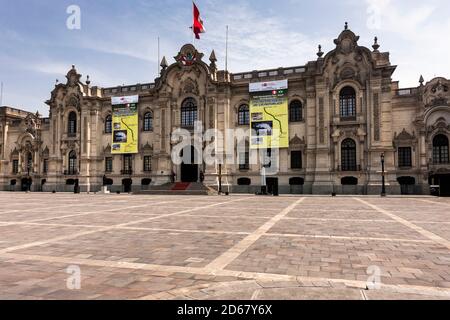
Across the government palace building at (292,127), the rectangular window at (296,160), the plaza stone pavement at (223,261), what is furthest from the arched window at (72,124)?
the plaza stone pavement at (223,261)

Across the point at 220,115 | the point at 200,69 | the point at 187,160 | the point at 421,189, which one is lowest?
the point at 421,189

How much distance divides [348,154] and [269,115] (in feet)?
31.5

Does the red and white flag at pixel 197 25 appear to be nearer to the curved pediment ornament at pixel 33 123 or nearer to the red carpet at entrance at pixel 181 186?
the red carpet at entrance at pixel 181 186

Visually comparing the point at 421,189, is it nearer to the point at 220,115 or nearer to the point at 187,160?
the point at 220,115

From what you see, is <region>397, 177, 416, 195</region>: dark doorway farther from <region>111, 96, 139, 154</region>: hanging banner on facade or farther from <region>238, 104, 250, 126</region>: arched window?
<region>111, 96, 139, 154</region>: hanging banner on facade

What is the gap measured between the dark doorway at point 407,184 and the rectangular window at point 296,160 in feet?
33.3

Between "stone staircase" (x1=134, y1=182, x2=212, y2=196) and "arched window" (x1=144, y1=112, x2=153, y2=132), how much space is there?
8501 millimetres

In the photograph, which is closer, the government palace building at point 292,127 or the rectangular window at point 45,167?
the government palace building at point 292,127

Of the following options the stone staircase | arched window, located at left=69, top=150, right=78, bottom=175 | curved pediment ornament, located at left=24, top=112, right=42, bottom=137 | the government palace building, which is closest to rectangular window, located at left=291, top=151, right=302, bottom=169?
the government palace building

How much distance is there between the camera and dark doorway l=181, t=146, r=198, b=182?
131 feet

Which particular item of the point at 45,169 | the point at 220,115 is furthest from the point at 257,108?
the point at 45,169

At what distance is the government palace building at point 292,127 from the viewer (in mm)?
32781

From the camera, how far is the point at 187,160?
40.1 m
